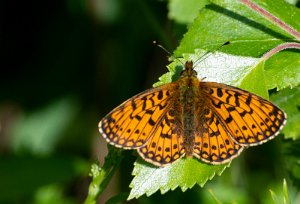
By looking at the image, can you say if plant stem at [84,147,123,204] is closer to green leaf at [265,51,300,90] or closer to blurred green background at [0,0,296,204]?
green leaf at [265,51,300,90]

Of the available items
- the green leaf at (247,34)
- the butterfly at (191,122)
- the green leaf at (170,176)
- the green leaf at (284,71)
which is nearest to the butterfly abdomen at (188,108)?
the butterfly at (191,122)

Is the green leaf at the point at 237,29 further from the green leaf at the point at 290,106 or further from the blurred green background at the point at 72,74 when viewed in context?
the blurred green background at the point at 72,74

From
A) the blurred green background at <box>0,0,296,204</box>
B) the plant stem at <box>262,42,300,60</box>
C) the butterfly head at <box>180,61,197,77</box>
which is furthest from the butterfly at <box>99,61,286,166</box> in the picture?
the blurred green background at <box>0,0,296,204</box>

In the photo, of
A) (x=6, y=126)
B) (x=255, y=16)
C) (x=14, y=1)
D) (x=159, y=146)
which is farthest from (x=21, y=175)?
(x=255, y=16)

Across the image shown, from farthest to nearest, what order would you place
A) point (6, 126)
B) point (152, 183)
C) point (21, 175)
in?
point (6, 126) < point (21, 175) < point (152, 183)

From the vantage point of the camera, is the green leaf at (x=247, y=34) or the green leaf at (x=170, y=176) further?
the green leaf at (x=247, y=34)

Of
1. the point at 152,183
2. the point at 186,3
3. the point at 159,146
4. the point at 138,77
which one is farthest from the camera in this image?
the point at 138,77

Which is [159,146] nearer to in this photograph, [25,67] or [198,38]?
[198,38]
